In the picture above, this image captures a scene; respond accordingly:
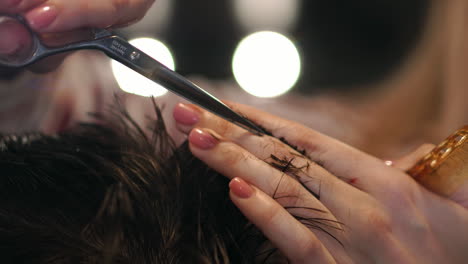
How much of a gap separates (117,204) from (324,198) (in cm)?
30

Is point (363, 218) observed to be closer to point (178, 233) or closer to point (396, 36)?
point (178, 233)

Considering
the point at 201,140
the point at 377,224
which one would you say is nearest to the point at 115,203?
the point at 201,140

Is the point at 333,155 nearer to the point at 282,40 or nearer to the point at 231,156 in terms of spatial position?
the point at 231,156

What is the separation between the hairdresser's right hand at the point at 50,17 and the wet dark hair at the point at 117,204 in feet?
0.54

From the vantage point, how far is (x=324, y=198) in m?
0.62

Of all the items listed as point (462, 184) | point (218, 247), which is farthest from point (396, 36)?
point (218, 247)

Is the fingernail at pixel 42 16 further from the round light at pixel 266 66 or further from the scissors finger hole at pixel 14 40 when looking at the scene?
the round light at pixel 266 66

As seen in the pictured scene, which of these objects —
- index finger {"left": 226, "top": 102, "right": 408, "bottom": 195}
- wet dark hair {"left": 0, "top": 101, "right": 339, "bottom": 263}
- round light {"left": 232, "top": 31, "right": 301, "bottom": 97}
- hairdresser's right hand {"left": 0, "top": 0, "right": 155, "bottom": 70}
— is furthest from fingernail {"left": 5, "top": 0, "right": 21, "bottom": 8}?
round light {"left": 232, "top": 31, "right": 301, "bottom": 97}

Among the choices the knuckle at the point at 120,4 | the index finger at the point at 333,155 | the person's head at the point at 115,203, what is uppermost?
the index finger at the point at 333,155

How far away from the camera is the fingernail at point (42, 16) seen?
488 millimetres

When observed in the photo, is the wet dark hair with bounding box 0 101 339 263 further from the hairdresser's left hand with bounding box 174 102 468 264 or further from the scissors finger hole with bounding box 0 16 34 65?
the scissors finger hole with bounding box 0 16 34 65

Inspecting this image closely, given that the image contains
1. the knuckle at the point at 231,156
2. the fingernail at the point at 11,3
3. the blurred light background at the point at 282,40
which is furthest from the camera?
the blurred light background at the point at 282,40

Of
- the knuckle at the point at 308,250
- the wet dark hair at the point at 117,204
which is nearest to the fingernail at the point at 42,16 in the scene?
the wet dark hair at the point at 117,204

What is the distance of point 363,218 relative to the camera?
2.00ft
